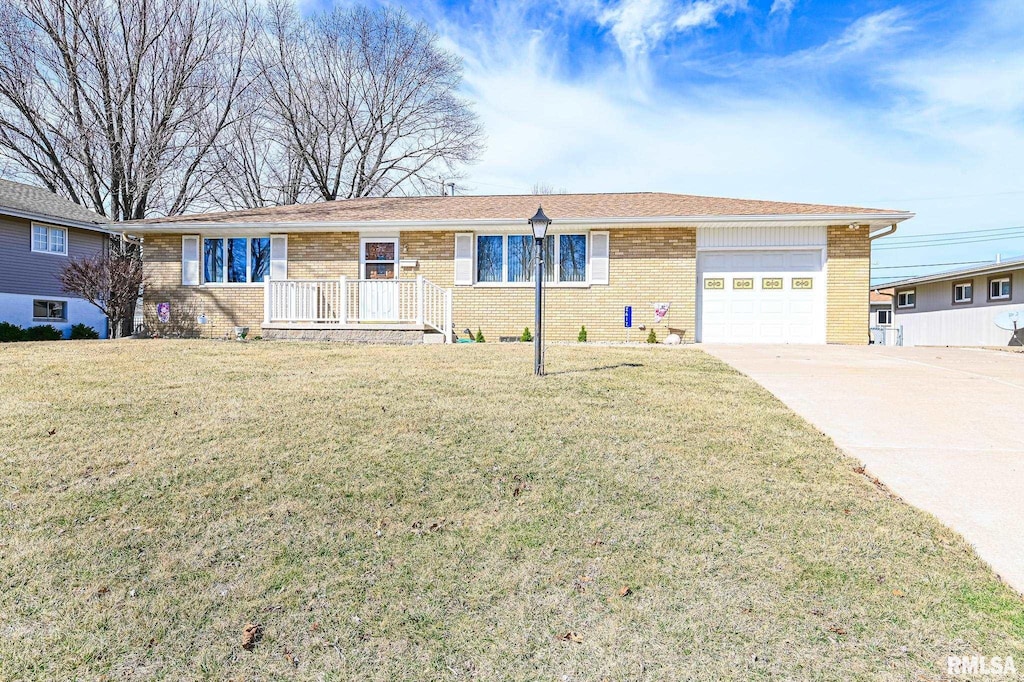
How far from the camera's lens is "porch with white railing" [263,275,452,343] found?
41.8 feet

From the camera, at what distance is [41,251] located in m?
19.7

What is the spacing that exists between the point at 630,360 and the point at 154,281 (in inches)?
508

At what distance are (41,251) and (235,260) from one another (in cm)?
1002

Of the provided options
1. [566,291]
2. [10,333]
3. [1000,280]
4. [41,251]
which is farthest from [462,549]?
[1000,280]

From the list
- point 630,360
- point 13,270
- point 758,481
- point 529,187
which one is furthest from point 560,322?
point 529,187

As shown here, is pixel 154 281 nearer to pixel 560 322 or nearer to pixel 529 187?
pixel 560 322

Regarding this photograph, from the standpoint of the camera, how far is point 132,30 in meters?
20.5

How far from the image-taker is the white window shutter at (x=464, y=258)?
46.4 ft

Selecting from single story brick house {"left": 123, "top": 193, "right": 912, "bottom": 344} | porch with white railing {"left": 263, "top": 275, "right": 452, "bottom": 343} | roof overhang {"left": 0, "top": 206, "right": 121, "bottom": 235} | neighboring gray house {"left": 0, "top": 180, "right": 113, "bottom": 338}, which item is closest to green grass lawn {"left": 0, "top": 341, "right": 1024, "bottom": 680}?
porch with white railing {"left": 263, "top": 275, "right": 452, "bottom": 343}

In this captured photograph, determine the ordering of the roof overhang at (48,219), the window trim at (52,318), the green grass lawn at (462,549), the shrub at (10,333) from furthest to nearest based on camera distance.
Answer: the window trim at (52,318) < the roof overhang at (48,219) < the shrub at (10,333) < the green grass lawn at (462,549)

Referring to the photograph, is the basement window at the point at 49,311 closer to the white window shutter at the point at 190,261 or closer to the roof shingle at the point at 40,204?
the roof shingle at the point at 40,204

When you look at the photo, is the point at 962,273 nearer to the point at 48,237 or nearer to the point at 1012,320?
the point at 1012,320

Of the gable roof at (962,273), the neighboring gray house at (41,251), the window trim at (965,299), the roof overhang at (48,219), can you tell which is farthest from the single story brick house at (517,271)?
the window trim at (965,299)

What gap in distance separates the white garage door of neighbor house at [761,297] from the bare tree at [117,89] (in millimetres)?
19498
